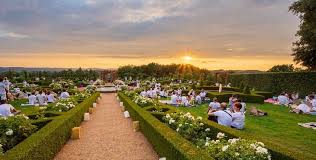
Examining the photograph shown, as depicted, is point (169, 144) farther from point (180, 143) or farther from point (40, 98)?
point (40, 98)

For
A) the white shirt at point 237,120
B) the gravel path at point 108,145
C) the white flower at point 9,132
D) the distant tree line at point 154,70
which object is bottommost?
the gravel path at point 108,145

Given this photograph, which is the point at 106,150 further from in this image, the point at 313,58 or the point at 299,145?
the point at 313,58

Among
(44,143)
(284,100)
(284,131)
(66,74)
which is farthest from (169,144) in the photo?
(66,74)

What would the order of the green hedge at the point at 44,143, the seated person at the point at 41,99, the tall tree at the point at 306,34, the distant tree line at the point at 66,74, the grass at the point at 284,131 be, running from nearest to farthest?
the green hedge at the point at 44,143 → the grass at the point at 284,131 → the seated person at the point at 41,99 → the tall tree at the point at 306,34 → the distant tree line at the point at 66,74

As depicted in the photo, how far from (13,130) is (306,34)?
95.5 ft

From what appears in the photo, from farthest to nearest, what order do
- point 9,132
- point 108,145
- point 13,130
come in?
point 108,145 < point 13,130 < point 9,132

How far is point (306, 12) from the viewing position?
31797mm

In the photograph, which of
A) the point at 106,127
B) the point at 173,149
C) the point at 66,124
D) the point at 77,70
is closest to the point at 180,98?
the point at 106,127

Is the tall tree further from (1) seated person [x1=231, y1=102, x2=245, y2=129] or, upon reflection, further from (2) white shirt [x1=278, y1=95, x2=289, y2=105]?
(1) seated person [x1=231, y1=102, x2=245, y2=129]

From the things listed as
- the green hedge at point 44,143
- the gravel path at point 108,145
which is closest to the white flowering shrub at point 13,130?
the green hedge at point 44,143

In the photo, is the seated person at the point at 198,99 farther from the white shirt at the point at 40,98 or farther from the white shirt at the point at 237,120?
the white shirt at the point at 237,120

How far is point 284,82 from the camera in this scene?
34.5 meters

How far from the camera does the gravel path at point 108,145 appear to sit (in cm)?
971

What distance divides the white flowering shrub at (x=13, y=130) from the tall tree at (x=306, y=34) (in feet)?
85.6
